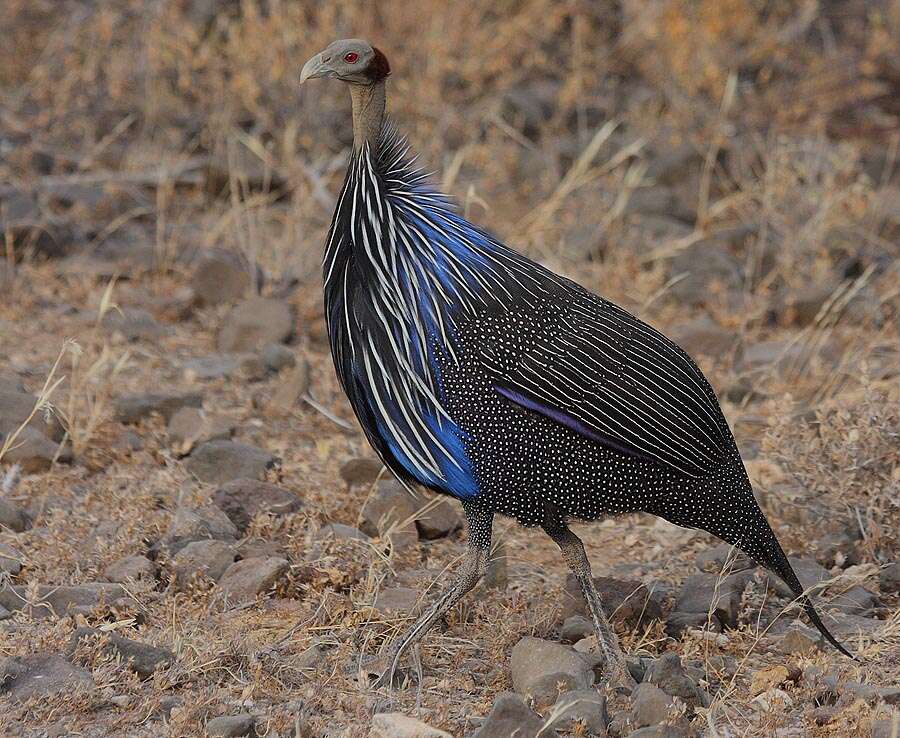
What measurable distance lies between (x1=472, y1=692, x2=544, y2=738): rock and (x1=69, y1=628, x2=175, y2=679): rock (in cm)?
74

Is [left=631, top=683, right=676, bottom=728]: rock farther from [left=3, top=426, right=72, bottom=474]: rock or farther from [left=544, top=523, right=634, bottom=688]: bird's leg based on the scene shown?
[left=3, top=426, right=72, bottom=474]: rock

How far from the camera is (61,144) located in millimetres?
6719

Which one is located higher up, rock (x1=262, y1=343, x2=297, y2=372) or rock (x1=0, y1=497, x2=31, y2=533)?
rock (x1=262, y1=343, x2=297, y2=372)

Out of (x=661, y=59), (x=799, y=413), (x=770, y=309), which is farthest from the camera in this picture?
(x=661, y=59)

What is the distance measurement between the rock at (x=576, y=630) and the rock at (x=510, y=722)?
66 centimetres

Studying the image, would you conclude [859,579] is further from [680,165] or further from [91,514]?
[680,165]

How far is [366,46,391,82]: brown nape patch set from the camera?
3318 millimetres

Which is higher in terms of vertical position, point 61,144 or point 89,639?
point 61,144

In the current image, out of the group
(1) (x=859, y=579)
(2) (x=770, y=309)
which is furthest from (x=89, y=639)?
(2) (x=770, y=309)

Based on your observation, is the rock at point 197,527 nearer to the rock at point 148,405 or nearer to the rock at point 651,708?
the rock at point 148,405

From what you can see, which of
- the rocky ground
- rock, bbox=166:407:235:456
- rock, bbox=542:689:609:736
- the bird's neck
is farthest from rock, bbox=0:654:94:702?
rock, bbox=166:407:235:456

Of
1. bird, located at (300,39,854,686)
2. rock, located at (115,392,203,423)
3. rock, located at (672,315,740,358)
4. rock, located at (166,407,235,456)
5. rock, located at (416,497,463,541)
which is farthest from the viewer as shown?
rock, located at (672,315,740,358)

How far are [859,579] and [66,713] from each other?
1.97m

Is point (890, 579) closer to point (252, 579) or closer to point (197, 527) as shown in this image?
point (252, 579)
